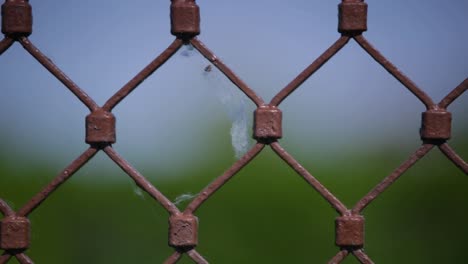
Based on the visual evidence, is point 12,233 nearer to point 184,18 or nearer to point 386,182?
point 184,18

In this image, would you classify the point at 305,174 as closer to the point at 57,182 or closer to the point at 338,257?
the point at 338,257

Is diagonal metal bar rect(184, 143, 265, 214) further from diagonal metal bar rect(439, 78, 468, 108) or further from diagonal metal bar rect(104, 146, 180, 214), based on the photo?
diagonal metal bar rect(439, 78, 468, 108)

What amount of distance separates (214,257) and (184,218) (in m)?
1.47

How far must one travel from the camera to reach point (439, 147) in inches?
42.3

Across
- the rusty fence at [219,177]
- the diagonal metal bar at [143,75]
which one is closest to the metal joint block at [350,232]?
the rusty fence at [219,177]

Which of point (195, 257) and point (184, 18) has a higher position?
point (184, 18)

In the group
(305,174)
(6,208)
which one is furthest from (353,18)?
(6,208)

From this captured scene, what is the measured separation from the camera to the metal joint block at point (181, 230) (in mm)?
1027

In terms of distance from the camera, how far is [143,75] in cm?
104

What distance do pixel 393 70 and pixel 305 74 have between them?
117 millimetres

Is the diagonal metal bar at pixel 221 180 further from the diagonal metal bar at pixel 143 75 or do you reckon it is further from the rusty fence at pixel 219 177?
the diagonal metal bar at pixel 143 75

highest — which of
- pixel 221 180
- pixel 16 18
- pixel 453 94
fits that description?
pixel 16 18

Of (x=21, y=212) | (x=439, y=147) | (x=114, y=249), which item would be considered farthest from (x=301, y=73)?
(x=114, y=249)

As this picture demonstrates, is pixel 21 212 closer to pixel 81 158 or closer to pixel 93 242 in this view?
pixel 81 158
